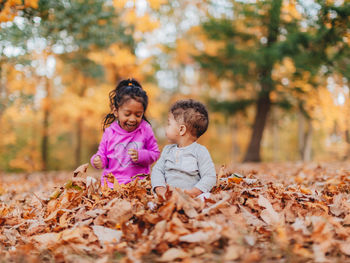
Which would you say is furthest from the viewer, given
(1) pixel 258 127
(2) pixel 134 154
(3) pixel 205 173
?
(1) pixel 258 127

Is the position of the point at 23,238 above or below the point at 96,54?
below

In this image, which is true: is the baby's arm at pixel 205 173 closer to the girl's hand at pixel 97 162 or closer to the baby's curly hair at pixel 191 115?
the baby's curly hair at pixel 191 115

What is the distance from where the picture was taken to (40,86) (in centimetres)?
1245

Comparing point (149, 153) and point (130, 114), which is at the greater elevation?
point (130, 114)

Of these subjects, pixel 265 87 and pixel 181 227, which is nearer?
pixel 181 227

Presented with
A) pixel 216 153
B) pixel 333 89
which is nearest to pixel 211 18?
pixel 333 89

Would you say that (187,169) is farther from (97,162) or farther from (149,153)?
(97,162)

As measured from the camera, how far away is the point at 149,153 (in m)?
3.00

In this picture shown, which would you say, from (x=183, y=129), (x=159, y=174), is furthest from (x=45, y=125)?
(x=183, y=129)

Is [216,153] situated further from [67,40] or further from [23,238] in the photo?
[23,238]

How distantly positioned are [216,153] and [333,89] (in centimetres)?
1123

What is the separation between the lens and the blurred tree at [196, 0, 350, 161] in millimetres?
7476

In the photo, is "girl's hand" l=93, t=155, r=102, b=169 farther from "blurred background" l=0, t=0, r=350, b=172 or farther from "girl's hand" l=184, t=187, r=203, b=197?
"blurred background" l=0, t=0, r=350, b=172

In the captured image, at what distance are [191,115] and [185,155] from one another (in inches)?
13.2
